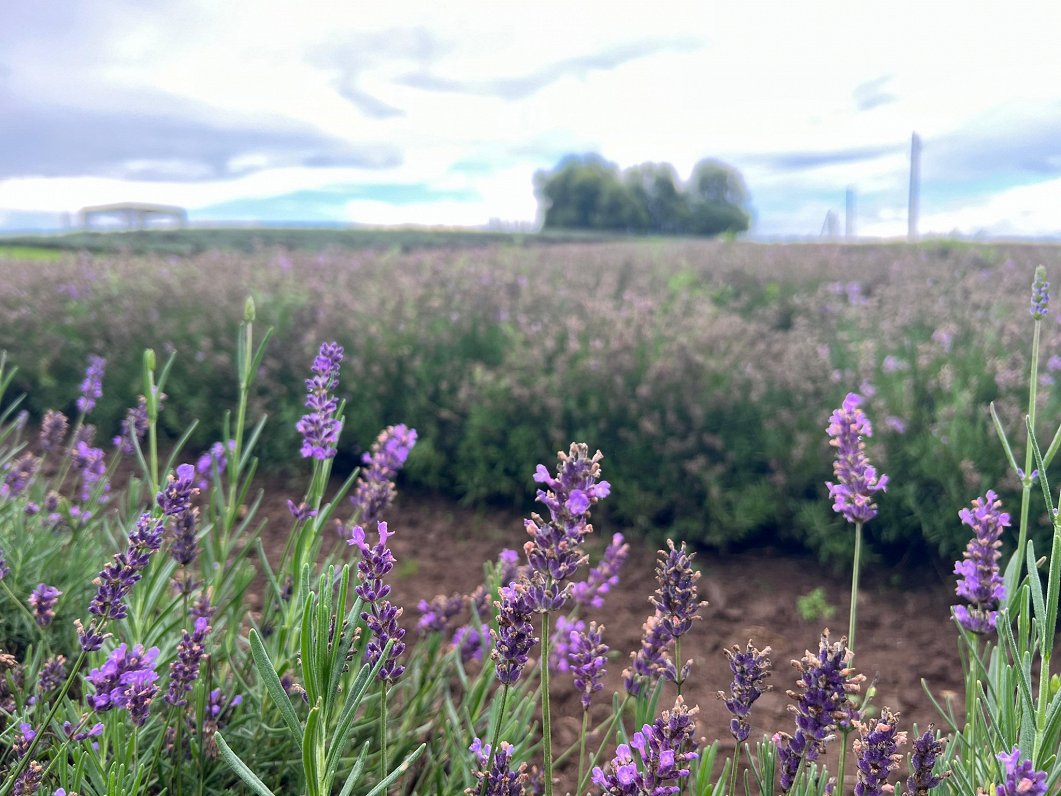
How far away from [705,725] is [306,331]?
3398 millimetres

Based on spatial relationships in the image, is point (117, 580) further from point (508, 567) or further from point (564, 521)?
point (508, 567)

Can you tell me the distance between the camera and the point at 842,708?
115 centimetres


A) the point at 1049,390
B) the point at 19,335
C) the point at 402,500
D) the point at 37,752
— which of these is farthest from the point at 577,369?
the point at 19,335

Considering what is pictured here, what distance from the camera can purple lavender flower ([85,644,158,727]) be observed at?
3.82 ft

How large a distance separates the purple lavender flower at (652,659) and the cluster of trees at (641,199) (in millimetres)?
42038

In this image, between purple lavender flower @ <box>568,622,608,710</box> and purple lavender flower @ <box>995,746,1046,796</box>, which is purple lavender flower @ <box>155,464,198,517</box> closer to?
purple lavender flower @ <box>568,622,608,710</box>

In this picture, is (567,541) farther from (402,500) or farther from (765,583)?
(402,500)

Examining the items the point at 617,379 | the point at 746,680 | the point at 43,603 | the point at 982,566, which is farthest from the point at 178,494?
the point at 617,379

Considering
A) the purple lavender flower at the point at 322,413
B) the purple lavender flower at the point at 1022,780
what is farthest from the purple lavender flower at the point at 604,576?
the purple lavender flower at the point at 1022,780

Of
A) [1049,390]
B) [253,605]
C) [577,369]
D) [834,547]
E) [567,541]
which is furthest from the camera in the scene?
[577,369]

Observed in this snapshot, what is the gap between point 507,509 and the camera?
13.4ft

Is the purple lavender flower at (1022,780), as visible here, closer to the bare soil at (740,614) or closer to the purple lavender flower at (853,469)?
the purple lavender flower at (853,469)

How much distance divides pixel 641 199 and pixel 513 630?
151ft

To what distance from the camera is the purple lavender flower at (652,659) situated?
1338 mm
